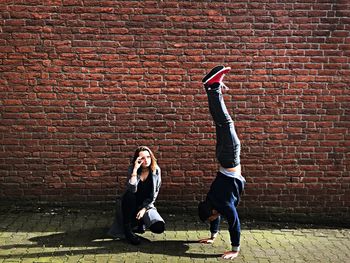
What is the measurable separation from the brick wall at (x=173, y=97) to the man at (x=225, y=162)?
1.26 metres

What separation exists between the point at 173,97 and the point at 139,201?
5.38ft

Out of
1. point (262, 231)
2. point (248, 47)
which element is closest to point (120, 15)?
point (248, 47)

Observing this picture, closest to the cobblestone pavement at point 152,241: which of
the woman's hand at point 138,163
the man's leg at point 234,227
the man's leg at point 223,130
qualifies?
the man's leg at point 234,227

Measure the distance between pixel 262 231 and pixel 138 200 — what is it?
6.02ft

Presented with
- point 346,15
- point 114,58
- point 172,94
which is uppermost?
point 346,15

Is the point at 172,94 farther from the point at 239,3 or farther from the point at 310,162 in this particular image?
the point at 310,162

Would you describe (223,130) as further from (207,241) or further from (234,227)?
(207,241)

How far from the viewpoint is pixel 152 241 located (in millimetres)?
5520

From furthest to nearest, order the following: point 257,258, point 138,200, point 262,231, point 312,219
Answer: point 312,219 → point 262,231 → point 138,200 → point 257,258

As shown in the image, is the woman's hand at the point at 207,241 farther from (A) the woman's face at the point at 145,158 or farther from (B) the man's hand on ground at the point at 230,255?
(A) the woman's face at the point at 145,158

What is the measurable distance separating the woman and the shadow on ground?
138 millimetres

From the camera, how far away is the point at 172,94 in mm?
6348

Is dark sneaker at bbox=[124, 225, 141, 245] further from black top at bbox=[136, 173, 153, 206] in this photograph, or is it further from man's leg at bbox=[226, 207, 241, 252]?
man's leg at bbox=[226, 207, 241, 252]

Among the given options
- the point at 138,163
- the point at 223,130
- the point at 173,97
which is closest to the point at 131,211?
the point at 138,163
